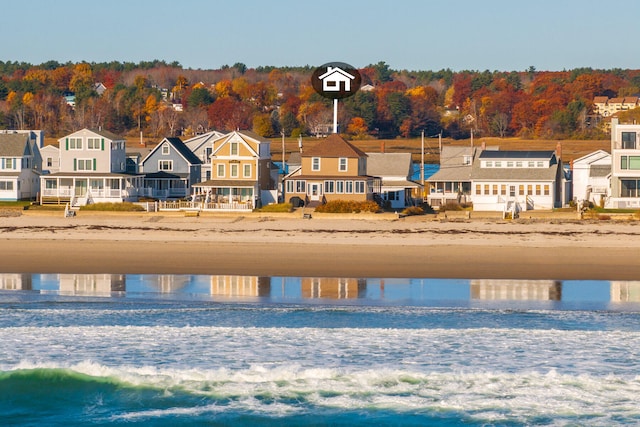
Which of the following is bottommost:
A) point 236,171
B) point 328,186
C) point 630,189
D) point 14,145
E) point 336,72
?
point 630,189

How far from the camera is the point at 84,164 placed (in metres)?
60.8

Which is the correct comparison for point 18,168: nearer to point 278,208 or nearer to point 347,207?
point 278,208

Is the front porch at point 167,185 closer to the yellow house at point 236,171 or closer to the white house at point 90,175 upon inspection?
the white house at point 90,175

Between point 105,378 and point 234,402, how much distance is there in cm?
320

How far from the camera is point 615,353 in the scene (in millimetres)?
23531

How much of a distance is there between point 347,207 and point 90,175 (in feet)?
54.9

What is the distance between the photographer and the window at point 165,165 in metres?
63.7

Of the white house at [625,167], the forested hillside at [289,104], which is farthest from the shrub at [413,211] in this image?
the forested hillside at [289,104]

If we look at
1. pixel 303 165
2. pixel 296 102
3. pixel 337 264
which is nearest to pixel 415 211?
pixel 303 165

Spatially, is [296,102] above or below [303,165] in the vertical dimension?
above

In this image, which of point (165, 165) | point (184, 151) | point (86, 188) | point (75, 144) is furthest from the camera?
point (184, 151)

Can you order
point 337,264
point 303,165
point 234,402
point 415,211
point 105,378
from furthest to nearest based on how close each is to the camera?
point 303,165 < point 415,211 < point 337,264 < point 105,378 < point 234,402

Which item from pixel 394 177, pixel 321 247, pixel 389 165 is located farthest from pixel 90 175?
pixel 321 247

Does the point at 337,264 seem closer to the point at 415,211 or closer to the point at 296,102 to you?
the point at 415,211
